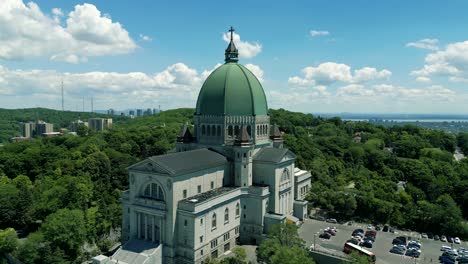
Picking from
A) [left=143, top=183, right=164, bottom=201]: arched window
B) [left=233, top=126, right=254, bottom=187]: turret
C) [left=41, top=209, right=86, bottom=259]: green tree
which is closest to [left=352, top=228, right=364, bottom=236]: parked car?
[left=233, top=126, right=254, bottom=187]: turret

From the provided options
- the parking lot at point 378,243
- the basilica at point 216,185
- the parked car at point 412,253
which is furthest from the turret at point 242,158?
the parked car at point 412,253

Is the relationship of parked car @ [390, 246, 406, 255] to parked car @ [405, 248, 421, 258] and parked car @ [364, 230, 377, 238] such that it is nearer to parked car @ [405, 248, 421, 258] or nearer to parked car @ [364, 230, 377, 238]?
parked car @ [405, 248, 421, 258]

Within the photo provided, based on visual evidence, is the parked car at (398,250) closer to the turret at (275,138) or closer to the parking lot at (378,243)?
the parking lot at (378,243)

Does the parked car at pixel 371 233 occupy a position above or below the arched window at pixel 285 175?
below

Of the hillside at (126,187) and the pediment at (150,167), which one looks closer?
the pediment at (150,167)

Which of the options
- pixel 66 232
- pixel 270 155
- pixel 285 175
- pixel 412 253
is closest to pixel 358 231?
pixel 412 253

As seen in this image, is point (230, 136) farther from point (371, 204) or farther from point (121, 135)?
point (121, 135)

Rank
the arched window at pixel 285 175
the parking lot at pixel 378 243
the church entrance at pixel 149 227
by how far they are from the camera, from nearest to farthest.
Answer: the church entrance at pixel 149 227 < the parking lot at pixel 378 243 < the arched window at pixel 285 175
